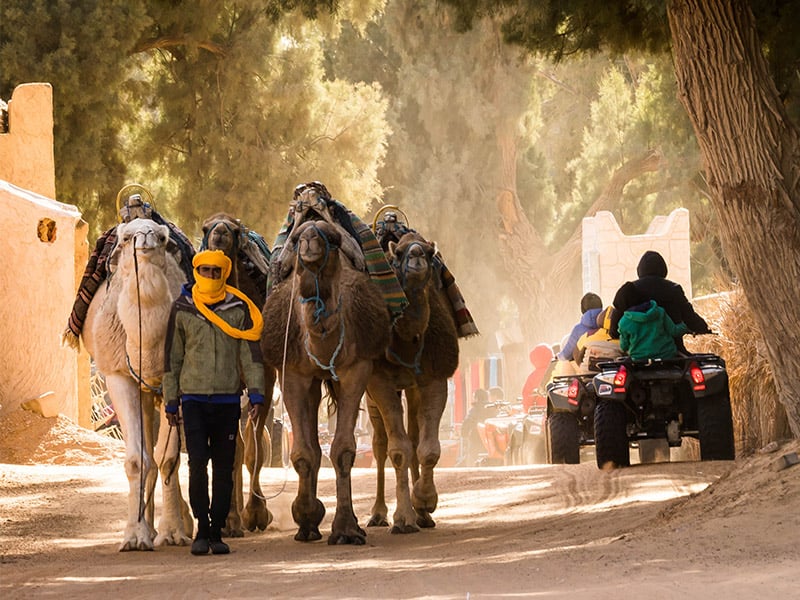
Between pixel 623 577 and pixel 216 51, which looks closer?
pixel 623 577

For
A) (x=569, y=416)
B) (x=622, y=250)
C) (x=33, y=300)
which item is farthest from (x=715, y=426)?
(x=622, y=250)

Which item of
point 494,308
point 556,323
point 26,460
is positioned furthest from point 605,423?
point 494,308

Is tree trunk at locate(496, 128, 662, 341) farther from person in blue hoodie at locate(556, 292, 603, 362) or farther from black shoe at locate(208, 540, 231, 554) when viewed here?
black shoe at locate(208, 540, 231, 554)

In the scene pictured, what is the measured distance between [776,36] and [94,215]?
16621 millimetres

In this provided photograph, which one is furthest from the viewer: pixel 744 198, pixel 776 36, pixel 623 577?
pixel 776 36

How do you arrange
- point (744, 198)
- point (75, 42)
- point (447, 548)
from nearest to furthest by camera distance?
point (447, 548)
point (744, 198)
point (75, 42)

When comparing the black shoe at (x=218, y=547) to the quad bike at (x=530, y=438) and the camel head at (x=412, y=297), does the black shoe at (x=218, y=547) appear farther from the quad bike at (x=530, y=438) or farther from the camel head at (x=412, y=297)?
the quad bike at (x=530, y=438)

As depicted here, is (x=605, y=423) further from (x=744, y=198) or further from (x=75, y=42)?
(x=75, y=42)

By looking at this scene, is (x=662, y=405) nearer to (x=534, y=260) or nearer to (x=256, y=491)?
(x=256, y=491)

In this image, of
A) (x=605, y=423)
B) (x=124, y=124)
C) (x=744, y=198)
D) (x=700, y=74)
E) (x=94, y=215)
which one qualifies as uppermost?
(x=124, y=124)

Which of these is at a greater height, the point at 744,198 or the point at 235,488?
the point at 744,198

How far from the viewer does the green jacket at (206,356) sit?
35.8 ft

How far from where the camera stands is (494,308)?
189 feet

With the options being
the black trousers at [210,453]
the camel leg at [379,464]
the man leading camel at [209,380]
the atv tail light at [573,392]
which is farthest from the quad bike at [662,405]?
the black trousers at [210,453]
